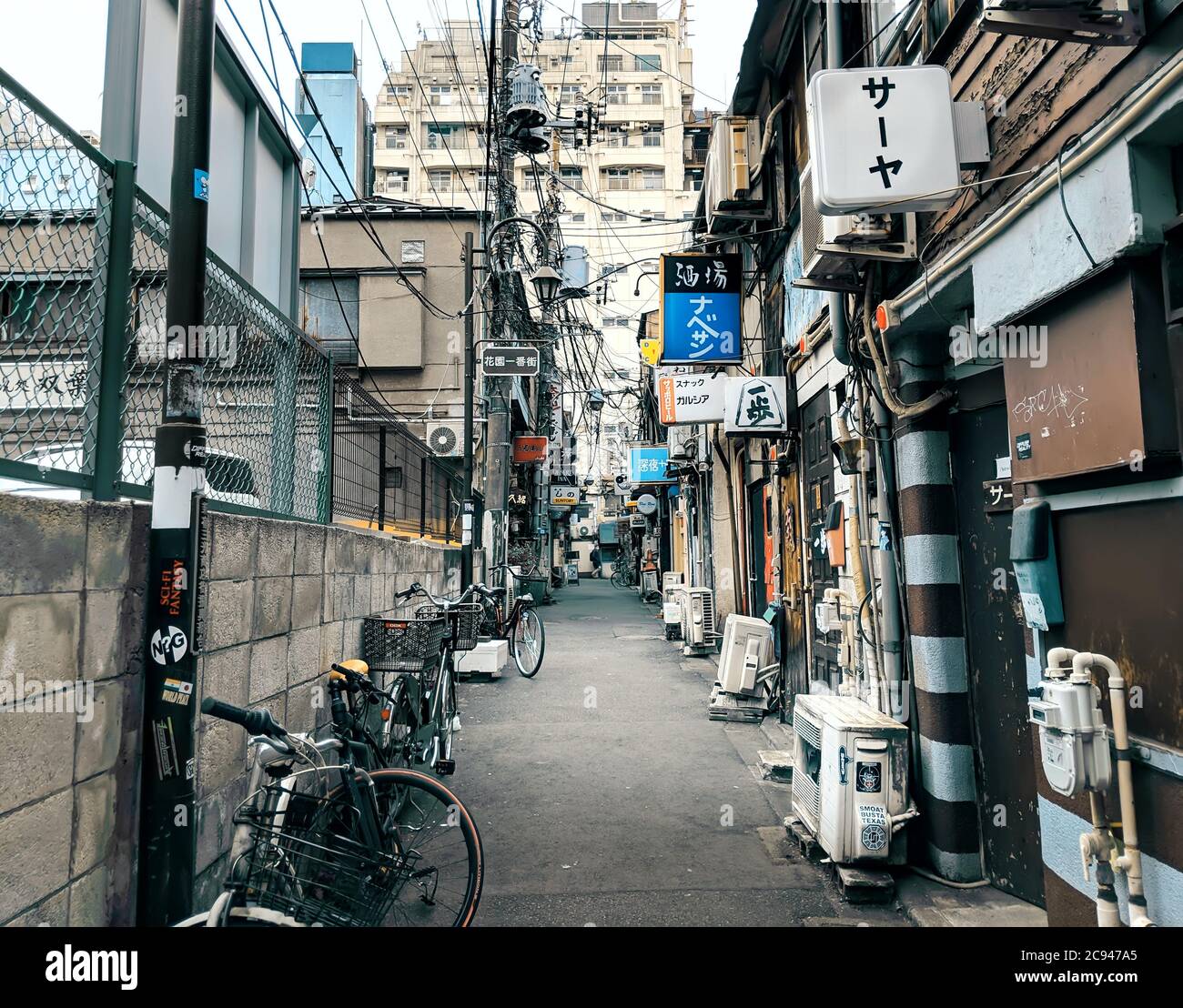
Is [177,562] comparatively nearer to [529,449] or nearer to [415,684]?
[415,684]

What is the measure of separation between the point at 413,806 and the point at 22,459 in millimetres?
2233

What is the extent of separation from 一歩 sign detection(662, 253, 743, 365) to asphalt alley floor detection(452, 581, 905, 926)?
4.42 meters

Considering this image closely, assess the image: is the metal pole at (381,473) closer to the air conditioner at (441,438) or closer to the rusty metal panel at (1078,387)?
the rusty metal panel at (1078,387)

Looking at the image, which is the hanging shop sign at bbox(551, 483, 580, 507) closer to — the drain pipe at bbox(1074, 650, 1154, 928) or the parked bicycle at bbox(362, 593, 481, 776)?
the parked bicycle at bbox(362, 593, 481, 776)

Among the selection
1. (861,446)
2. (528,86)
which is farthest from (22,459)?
(528,86)

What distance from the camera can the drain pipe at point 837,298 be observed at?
5.40 meters

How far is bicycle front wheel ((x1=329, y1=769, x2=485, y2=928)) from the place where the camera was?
3.42m

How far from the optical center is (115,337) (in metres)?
3.23

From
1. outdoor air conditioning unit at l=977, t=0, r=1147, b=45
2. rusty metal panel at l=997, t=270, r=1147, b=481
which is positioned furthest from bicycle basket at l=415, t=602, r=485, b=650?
outdoor air conditioning unit at l=977, t=0, r=1147, b=45

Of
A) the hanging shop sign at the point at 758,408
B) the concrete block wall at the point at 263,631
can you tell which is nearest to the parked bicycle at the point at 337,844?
the concrete block wall at the point at 263,631

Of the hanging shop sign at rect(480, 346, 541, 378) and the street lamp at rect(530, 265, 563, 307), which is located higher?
the street lamp at rect(530, 265, 563, 307)

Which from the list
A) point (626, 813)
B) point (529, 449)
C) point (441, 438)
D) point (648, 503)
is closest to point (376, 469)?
point (626, 813)

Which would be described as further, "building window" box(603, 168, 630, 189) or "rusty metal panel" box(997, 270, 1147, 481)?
"building window" box(603, 168, 630, 189)

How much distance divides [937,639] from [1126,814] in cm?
203
